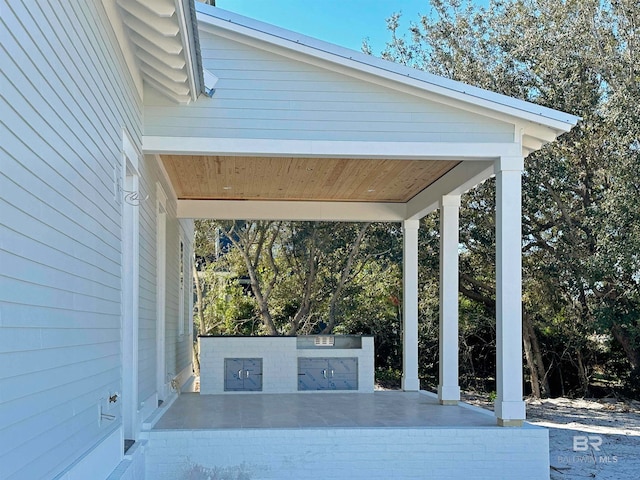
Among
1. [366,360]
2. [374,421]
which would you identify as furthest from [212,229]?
[374,421]

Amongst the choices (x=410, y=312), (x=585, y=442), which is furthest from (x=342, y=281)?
(x=585, y=442)

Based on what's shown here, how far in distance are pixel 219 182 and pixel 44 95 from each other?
21.4ft

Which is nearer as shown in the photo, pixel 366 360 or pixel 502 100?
pixel 502 100

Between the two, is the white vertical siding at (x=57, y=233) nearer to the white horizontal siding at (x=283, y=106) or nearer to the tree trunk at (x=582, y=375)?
the white horizontal siding at (x=283, y=106)

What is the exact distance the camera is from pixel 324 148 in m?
6.70

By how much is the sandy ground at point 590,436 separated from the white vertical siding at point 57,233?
533cm

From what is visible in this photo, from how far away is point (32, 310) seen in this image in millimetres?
2977

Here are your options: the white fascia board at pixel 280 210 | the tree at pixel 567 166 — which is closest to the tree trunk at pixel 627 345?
the tree at pixel 567 166

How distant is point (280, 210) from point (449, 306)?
3558 mm

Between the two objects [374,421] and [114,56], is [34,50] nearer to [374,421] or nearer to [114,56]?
[114,56]

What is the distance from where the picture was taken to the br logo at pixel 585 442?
9281mm

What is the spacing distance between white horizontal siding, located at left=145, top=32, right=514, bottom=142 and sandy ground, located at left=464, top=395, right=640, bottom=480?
13.6 ft

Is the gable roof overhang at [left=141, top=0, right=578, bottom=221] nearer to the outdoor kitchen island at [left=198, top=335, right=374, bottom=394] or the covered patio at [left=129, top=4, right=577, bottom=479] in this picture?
the covered patio at [left=129, top=4, right=577, bottom=479]

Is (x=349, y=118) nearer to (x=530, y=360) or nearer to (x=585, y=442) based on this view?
(x=585, y=442)
